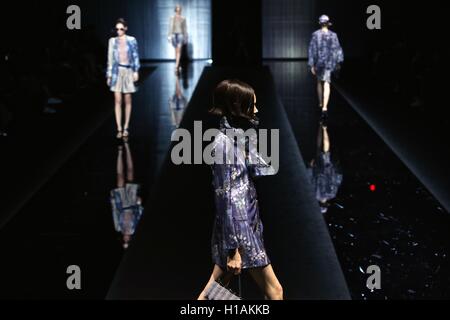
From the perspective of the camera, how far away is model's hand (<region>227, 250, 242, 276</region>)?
118 inches

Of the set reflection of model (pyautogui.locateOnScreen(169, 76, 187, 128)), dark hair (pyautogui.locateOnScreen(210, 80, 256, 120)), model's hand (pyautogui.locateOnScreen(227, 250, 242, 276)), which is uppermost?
dark hair (pyautogui.locateOnScreen(210, 80, 256, 120))

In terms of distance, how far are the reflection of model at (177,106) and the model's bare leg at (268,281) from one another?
17.4 feet

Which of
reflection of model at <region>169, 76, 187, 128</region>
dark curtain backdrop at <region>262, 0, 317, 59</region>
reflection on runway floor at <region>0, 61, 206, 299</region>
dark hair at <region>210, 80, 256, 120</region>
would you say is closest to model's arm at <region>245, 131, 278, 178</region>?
dark hair at <region>210, 80, 256, 120</region>

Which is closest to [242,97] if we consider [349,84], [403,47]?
[403,47]

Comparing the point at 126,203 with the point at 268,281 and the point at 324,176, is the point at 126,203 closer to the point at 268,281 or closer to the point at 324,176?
the point at 324,176

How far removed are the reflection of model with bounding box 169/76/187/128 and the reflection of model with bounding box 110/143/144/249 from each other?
223 cm

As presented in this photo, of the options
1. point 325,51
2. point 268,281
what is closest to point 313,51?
point 325,51

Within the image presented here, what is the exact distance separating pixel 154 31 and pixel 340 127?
928cm

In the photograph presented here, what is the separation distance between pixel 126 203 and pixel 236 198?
2.52m

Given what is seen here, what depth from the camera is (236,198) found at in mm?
3018

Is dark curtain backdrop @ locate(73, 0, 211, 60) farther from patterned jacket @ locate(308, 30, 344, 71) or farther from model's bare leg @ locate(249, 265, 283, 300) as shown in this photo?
model's bare leg @ locate(249, 265, 283, 300)

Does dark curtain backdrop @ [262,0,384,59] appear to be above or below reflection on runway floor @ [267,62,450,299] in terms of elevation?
above

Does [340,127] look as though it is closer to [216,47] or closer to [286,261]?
[286,261]

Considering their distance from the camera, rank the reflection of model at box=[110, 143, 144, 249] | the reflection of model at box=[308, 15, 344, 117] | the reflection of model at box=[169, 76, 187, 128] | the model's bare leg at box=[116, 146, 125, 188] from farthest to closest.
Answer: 1. the reflection of model at box=[169, 76, 187, 128]
2. the reflection of model at box=[308, 15, 344, 117]
3. the model's bare leg at box=[116, 146, 125, 188]
4. the reflection of model at box=[110, 143, 144, 249]
